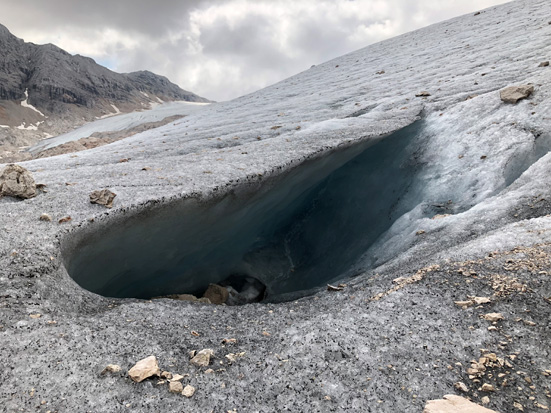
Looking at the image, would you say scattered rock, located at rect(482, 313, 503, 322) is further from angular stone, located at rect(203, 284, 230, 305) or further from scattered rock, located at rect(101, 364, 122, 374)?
angular stone, located at rect(203, 284, 230, 305)

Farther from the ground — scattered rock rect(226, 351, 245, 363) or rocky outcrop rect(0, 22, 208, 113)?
rocky outcrop rect(0, 22, 208, 113)

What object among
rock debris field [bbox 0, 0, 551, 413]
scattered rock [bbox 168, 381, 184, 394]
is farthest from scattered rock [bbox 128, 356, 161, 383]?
scattered rock [bbox 168, 381, 184, 394]

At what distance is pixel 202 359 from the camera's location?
88.0 inches

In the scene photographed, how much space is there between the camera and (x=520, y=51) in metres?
8.22

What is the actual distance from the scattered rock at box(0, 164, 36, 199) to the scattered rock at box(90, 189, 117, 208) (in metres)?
0.70

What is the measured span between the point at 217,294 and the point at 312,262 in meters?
2.08

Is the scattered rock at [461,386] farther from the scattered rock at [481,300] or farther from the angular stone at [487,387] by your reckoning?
the scattered rock at [481,300]

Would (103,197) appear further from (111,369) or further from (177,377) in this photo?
(177,377)

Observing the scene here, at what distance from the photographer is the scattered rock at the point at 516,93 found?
5.48 metres

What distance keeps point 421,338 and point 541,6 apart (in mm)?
15798

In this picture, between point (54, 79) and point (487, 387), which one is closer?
point (487, 387)

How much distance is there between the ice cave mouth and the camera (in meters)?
4.25

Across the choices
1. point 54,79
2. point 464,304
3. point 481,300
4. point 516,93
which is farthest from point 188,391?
point 54,79

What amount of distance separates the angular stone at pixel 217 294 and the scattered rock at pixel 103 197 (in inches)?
105
